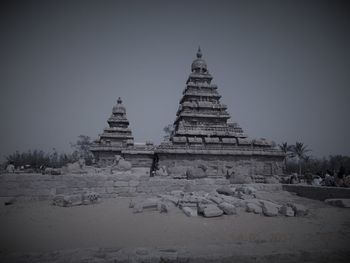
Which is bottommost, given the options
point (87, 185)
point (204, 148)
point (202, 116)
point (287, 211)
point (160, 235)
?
point (160, 235)

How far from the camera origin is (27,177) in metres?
7.24

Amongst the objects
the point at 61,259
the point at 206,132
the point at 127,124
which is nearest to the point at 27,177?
the point at 61,259

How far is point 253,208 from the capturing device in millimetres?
6234

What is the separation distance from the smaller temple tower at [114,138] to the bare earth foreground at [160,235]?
56.1ft

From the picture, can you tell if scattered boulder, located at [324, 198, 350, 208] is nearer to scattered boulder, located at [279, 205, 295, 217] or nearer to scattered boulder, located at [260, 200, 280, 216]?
scattered boulder, located at [279, 205, 295, 217]

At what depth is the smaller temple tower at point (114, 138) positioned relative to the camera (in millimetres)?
23891

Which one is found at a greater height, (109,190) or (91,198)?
(109,190)

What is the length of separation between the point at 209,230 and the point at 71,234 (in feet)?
9.50

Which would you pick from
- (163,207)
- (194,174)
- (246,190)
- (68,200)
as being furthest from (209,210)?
(194,174)

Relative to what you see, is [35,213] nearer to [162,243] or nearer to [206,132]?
[162,243]

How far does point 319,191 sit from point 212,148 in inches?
434

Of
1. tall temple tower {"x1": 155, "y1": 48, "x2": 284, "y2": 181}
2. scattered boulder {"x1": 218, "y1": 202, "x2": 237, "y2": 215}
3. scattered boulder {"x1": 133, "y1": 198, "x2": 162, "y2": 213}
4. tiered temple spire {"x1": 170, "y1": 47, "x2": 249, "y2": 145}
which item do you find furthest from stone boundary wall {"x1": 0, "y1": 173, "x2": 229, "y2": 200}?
tiered temple spire {"x1": 170, "y1": 47, "x2": 249, "y2": 145}

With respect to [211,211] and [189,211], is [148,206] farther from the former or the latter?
[211,211]

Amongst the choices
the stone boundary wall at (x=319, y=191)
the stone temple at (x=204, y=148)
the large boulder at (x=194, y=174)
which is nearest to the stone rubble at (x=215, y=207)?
the stone boundary wall at (x=319, y=191)
